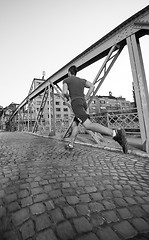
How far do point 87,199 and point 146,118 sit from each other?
2.25 meters

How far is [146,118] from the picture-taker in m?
2.65

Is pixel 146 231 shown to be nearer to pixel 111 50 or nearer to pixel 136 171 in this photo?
pixel 136 171

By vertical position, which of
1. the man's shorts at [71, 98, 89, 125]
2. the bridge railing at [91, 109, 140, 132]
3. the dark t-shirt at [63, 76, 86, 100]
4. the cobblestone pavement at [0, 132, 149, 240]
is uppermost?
the dark t-shirt at [63, 76, 86, 100]

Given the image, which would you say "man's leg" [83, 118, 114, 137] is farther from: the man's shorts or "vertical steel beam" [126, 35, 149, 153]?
"vertical steel beam" [126, 35, 149, 153]

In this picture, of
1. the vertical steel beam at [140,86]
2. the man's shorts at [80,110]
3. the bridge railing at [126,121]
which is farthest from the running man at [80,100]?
the bridge railing at [126,121]

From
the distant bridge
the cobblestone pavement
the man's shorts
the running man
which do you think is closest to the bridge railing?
the distant bridge

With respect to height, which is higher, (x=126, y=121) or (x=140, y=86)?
(x=140, y=86)

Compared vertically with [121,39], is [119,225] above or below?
below

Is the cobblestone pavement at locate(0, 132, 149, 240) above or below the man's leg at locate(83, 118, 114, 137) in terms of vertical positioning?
below

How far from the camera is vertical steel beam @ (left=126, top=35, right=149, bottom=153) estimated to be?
2666 mm

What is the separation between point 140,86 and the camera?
2.73 metres

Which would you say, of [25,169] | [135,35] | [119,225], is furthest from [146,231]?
[135,35]

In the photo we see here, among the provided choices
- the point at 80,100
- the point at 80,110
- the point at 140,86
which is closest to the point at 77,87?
the point at 80,100

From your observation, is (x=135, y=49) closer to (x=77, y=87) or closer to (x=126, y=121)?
(x=77, y=87)
